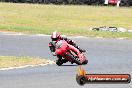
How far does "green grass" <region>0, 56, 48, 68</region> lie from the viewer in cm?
1831

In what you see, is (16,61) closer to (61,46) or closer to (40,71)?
(40,71)

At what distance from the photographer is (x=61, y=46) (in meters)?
6.59

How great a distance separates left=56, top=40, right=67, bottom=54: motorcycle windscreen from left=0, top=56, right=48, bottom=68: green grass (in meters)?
9.96

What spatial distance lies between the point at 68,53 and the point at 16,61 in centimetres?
1568

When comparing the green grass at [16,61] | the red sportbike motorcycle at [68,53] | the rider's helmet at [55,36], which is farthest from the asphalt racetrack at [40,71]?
the red sportbike motorcycle at [68,53]

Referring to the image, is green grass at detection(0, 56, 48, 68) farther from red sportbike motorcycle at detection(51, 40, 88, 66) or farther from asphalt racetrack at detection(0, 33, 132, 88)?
red sportbike motorcycle at detection(51, 40, 88, 66)

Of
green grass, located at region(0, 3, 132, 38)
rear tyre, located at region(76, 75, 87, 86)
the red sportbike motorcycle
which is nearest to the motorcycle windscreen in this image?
the red sportbike motorcycle

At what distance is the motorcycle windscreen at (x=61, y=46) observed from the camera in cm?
655

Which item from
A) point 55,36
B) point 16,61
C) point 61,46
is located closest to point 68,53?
point 61,46

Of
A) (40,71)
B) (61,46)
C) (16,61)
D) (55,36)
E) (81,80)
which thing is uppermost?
(55,36)

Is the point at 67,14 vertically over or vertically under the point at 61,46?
under

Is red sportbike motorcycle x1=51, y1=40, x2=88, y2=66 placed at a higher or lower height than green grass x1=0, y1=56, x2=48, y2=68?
higher

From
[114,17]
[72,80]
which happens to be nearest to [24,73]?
[72,80]

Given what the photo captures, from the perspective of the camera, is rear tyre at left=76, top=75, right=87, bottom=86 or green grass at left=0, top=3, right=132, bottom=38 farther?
green grass at left=0, top=3, right=132, bottom=38
